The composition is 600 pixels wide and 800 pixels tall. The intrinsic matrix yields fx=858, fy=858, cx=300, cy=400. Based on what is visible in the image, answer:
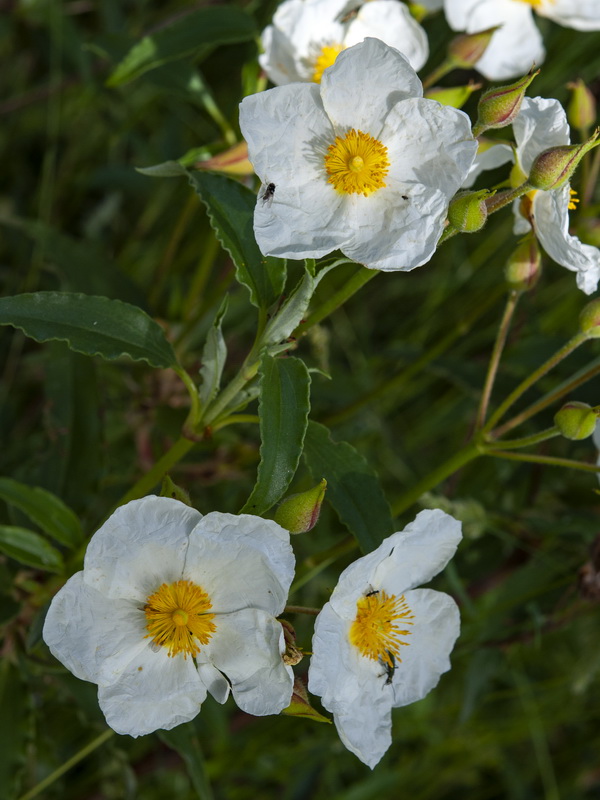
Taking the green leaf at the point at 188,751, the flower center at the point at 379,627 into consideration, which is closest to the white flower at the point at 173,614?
the flower center at the point at 379,627

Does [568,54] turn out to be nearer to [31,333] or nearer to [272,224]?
[272,224]

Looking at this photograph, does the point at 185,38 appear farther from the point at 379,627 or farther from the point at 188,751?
the point at 188,751

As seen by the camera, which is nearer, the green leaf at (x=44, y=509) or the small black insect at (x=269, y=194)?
the small black insect at (x=269, y=194)

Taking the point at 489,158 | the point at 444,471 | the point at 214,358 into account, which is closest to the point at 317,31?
the point at 489,158

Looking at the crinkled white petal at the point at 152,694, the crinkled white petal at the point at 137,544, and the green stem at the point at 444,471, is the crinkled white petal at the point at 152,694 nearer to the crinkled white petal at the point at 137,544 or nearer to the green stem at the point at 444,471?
the crinkled white petal at the point at 137,544

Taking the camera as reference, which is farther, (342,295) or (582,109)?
(582,109)

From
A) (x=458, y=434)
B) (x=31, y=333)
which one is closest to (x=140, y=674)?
(x=31, y=333)

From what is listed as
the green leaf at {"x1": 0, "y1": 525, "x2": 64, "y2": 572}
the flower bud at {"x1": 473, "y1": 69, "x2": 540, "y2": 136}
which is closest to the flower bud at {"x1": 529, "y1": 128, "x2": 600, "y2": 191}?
the flower bud at {"x1": 473, "y1": 69, "x2": 540, "y2": 136}
